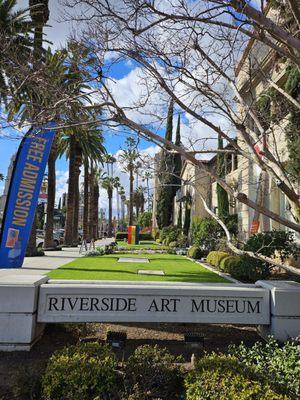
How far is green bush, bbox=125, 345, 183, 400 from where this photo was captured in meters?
4.29

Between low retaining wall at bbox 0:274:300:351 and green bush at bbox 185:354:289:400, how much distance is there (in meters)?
1.80

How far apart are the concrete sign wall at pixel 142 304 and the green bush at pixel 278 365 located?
101 centimetres

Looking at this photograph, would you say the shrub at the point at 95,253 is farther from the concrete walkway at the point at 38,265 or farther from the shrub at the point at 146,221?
the shrub at the point at 146,221

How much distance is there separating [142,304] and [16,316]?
5.85 ft

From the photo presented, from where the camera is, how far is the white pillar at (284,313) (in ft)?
20.5

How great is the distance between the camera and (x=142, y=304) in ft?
20.4

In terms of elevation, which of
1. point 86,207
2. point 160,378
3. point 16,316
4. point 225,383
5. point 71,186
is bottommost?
point 160,378

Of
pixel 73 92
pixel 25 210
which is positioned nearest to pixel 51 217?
pixel 25 210

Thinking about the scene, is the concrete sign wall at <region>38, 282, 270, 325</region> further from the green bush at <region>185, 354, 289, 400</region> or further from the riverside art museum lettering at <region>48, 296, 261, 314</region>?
the green bush at <region>185, 354, 289, 400</region>

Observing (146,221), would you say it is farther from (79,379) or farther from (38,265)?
(79,379)

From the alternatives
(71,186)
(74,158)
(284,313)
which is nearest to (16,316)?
(284,313)

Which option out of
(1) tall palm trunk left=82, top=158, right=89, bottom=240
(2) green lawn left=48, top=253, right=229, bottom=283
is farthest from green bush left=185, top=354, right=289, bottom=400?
(1) tall palm trunk left=82, top=158, right=89, bottom=240

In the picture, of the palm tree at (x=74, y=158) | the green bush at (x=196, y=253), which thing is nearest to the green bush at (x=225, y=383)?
the green bush at (x=196, y=253)

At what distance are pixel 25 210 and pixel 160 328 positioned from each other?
929 centimetres
